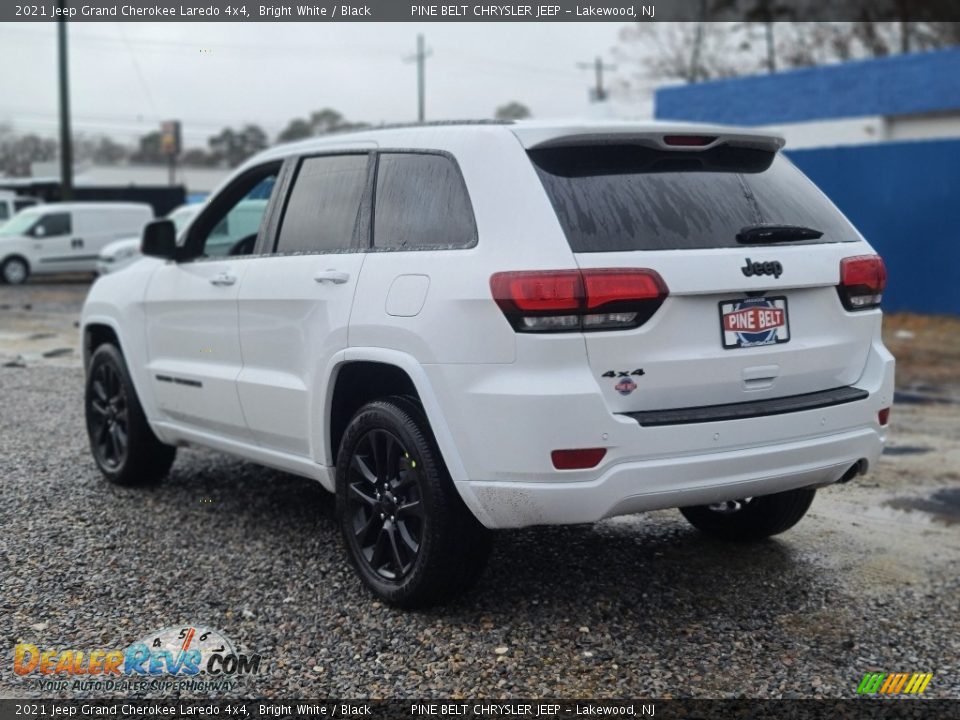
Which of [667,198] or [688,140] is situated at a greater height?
[688,140]

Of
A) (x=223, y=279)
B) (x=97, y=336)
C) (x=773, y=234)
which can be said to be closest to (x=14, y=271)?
(x=97, y=336)

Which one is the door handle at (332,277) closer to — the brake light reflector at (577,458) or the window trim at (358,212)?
the window trim at (358,212)

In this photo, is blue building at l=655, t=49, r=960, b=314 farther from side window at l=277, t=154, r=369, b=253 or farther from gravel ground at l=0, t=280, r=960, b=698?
side window at l=277, t=154, r=369, b=253

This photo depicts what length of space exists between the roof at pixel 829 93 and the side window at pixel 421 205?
20.4 m

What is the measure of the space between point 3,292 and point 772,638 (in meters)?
23.1

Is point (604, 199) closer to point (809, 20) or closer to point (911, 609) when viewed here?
point (911, 609)

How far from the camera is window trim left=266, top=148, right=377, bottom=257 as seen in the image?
477 centimetres

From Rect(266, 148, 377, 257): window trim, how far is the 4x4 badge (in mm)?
1525

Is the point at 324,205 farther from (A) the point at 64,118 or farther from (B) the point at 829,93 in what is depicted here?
(A) the point at 64,118

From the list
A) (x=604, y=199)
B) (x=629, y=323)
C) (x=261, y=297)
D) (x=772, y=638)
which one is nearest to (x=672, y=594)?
(x=772, y=638)

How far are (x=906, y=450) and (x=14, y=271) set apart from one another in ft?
75.3

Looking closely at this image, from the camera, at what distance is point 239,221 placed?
5.93 m

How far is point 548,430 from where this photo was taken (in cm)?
384

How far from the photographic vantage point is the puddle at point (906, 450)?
7816 millimetres
